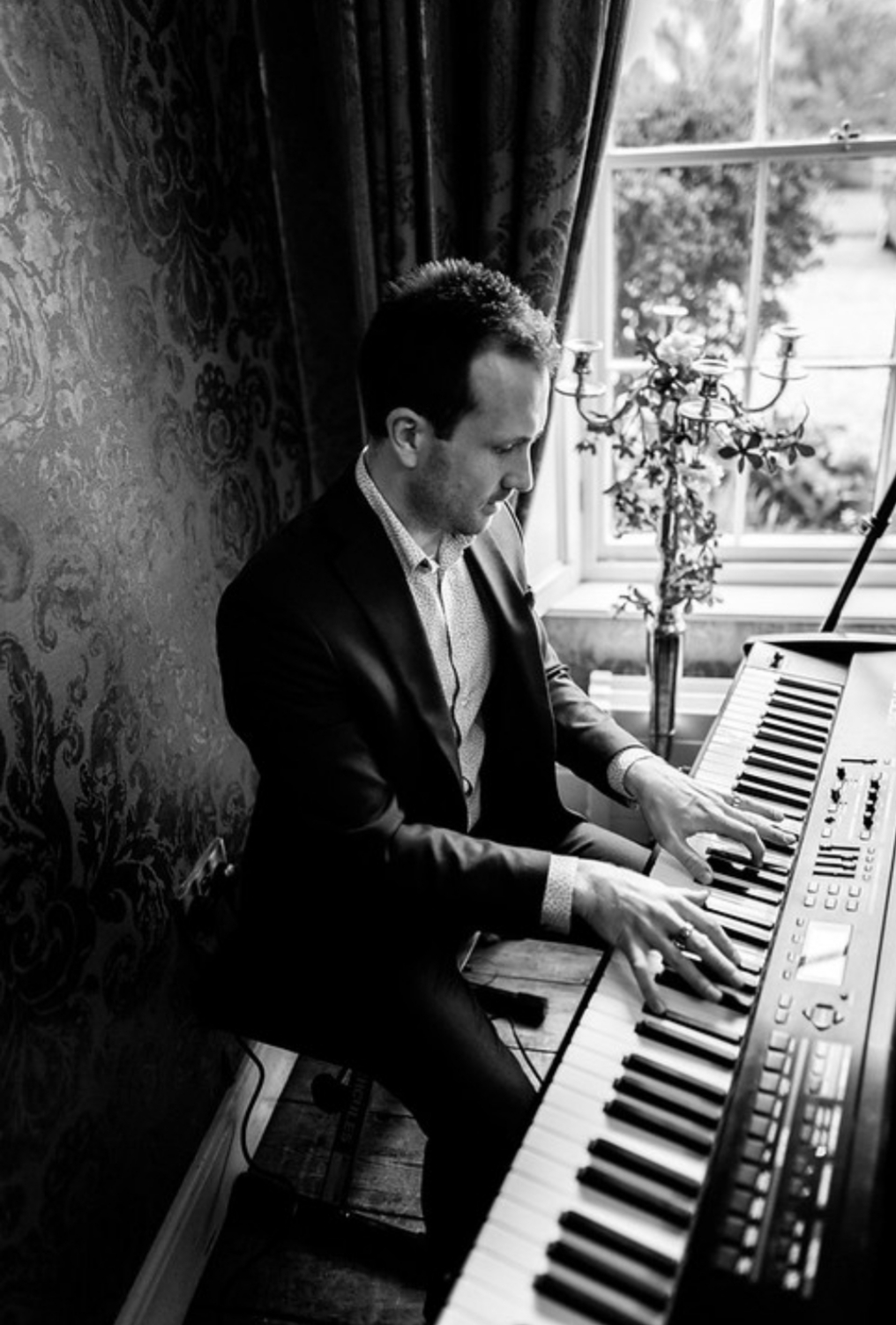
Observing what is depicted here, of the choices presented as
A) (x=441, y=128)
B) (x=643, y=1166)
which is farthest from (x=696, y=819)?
(x=441, y=128)

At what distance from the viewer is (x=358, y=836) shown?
53.1 inches

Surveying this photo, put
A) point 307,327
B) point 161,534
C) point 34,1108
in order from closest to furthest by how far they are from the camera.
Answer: point 34,1108 < point 161,534 < point 307,327

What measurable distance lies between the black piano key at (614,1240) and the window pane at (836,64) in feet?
6.52

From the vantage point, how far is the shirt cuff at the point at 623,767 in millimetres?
1579

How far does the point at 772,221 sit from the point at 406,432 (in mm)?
1218

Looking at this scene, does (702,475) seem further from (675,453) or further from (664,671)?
(664,671)

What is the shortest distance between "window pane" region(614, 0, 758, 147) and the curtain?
0.49 m

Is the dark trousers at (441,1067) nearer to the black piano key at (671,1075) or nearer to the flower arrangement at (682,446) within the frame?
the black piano key at (671,1075)

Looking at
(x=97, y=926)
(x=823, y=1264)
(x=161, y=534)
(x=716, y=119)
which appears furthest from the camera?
(x=716, y=119)

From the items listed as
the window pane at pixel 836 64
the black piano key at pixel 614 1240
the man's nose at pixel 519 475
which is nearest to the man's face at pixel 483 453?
the man's nose at pixel 519 475

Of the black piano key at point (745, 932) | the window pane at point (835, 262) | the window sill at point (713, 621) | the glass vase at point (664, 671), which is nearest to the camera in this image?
the black piano key at point (745, 932)

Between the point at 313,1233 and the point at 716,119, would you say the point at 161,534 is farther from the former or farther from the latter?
the point at 716,119

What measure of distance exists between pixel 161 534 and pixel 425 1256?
1.15 metres

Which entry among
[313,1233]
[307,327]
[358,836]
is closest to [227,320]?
[307,327]
